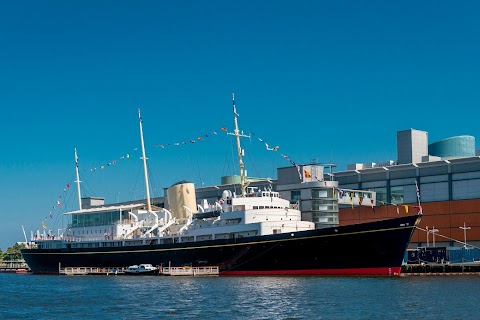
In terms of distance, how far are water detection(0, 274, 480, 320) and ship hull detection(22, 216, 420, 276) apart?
212 cm

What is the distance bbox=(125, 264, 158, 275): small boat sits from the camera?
80875 millimetres

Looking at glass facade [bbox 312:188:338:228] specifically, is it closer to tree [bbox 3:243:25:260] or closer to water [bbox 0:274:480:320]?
water [bbox 0:274:480:320]

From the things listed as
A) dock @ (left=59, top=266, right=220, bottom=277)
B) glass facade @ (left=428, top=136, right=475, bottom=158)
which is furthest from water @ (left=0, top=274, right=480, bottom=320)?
glass facade @ (left=428, top=136, right=475, bottom=158)

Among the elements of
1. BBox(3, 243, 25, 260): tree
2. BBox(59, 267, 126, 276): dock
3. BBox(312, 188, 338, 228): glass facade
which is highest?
BBox(312, 188, 338, 228): glass facade

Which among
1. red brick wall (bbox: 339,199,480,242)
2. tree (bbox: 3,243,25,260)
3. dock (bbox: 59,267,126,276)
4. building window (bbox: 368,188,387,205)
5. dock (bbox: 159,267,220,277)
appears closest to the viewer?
dock (bbox: 159,267,220,277)

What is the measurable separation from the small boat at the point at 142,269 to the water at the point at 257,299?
12.1 m

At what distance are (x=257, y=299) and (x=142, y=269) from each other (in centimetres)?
3334

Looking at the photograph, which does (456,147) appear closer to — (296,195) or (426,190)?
(426,190)

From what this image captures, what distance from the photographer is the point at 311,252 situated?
6875 centimetres

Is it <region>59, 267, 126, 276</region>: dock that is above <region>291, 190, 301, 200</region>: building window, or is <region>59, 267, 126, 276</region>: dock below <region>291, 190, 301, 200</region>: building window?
below

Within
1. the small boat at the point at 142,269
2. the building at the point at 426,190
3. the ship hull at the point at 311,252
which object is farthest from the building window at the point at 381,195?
the small boat at the point at 142,269

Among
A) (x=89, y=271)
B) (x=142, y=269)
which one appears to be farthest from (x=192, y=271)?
(x=89, y=271)

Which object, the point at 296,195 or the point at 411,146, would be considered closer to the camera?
the point at 296,195

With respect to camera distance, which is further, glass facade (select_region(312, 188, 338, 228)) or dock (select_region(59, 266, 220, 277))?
glass facade (select_region(312, 188, 338, 228))
